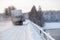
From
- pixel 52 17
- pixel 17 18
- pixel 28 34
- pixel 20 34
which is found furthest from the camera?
pixel 52 17

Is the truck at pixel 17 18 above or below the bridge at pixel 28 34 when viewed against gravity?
below

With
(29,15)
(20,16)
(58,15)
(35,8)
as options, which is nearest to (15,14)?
(20,16)

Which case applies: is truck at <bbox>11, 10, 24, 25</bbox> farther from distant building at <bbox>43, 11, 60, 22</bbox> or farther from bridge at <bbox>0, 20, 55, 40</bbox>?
distant building at <bbox>43, 11, 60, 22</bbox>

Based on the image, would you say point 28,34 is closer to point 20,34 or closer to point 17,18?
point 20,34

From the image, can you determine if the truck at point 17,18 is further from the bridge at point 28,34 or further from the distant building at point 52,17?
the distant building at point 52,17

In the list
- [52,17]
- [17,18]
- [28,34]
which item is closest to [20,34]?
[28,34]

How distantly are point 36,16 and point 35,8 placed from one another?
941cm

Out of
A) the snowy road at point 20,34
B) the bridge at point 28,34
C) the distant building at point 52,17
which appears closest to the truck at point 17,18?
the snowy road at point 20,34

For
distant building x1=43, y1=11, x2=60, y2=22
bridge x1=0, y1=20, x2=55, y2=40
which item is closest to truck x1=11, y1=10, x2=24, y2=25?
bridge x1=0, y1=20, x2=55, y2=40

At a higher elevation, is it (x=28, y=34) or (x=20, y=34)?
(x=28, y=34)

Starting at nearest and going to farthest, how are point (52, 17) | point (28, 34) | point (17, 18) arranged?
point (28, 34) → point (17, 18) → point (52, 17)

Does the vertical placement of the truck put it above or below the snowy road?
below

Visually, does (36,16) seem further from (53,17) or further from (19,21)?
(19,21)

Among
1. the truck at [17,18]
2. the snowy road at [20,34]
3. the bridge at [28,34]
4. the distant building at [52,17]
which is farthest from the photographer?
the distant building at [52,17]
